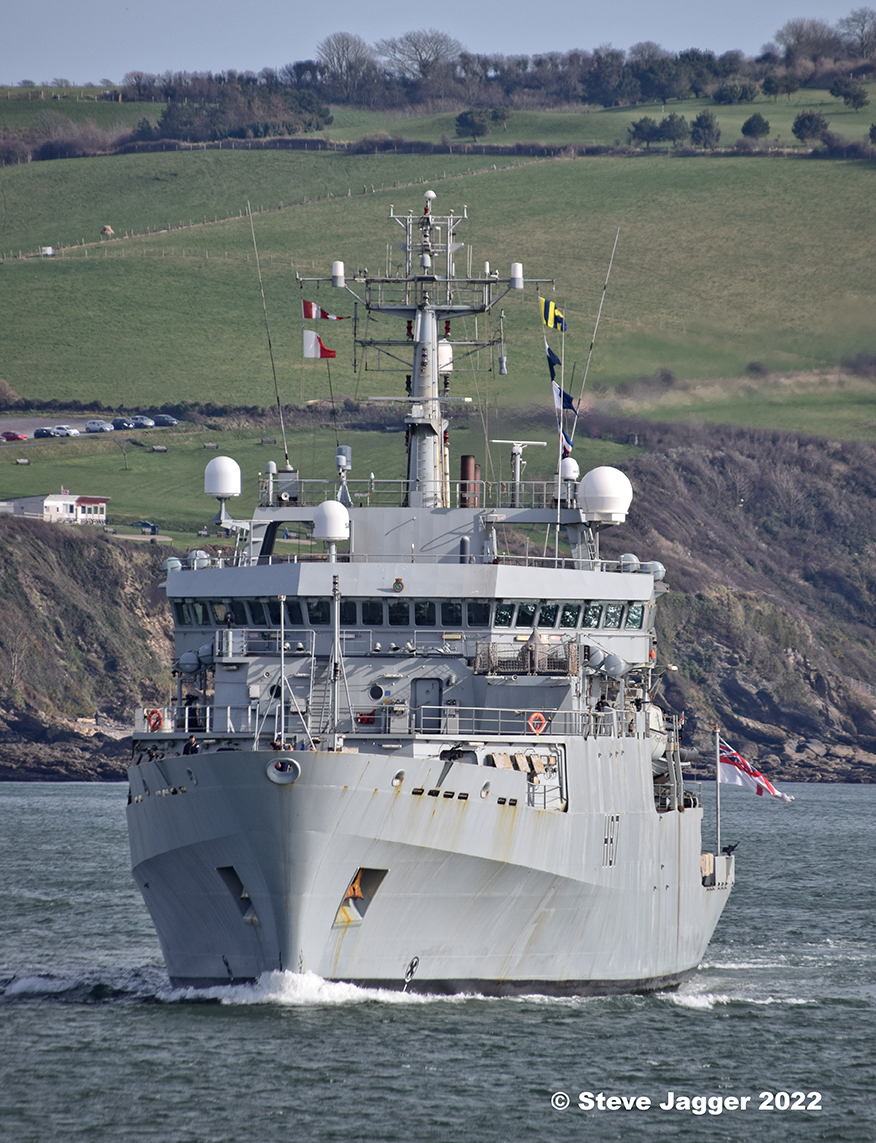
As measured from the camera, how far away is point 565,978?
2366cm

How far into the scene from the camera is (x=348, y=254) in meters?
132

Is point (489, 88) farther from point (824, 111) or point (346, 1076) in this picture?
point (346, 1076)

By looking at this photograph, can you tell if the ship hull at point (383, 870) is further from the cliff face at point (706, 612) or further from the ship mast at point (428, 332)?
the cliff face at point (706, 612)

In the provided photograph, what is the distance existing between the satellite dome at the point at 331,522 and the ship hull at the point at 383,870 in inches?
172

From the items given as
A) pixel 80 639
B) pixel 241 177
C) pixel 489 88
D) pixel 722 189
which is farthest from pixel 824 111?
pixel 80 639

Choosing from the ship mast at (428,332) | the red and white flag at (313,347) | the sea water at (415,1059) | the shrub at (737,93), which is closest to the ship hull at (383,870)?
the sea water at (415,1059)

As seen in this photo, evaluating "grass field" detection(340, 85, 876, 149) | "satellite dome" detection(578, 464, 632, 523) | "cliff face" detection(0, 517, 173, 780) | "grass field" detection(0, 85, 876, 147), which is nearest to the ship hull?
"satellite dome" detection(578, 464, 632, 523)

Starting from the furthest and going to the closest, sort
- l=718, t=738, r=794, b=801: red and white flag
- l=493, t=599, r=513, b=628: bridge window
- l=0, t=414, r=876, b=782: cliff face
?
l=0, t=414, r=876, b=782: cliff face < l=718, t=738, r=794, b=801: red and white flag < l=493, t=599, r=513, b=628: bridge window

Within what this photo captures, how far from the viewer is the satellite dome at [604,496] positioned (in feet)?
89.2

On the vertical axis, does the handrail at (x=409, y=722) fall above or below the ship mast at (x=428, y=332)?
below

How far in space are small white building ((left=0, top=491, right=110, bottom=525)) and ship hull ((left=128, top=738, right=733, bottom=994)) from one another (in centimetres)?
7360

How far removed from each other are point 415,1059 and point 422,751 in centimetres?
421

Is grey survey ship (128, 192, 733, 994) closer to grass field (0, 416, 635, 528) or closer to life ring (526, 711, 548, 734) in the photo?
life ring (526, 711, 548, 734)

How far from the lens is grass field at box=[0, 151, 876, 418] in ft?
391
